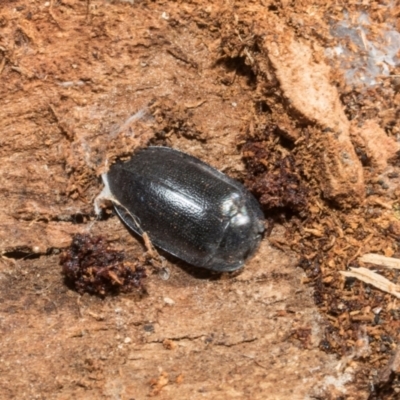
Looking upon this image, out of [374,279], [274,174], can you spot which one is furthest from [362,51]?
[374,279]

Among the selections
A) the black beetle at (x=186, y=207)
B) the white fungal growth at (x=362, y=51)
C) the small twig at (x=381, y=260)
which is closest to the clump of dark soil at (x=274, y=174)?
the black beetle at (x=186, y=207)

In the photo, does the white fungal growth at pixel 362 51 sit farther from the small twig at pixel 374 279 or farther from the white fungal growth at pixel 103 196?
the white fungal growth at pixel 103 196

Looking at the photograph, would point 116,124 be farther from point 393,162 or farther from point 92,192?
point 393,162

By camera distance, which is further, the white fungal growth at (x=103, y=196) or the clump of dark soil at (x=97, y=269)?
the white fungal growth at (x=103, y=196)

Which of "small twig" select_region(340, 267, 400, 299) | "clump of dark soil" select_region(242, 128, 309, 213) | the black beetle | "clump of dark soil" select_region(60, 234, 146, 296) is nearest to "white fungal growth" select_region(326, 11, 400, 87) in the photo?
"clump of dark soil" select_region(242, 128, 309, 213)

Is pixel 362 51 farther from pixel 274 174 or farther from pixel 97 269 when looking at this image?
pixel 97 269

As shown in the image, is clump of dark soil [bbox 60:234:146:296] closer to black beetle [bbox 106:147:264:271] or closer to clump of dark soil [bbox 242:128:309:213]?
black beetle [bbox 106:147:264:271]

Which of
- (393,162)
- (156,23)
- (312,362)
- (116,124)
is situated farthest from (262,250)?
(156,23)
